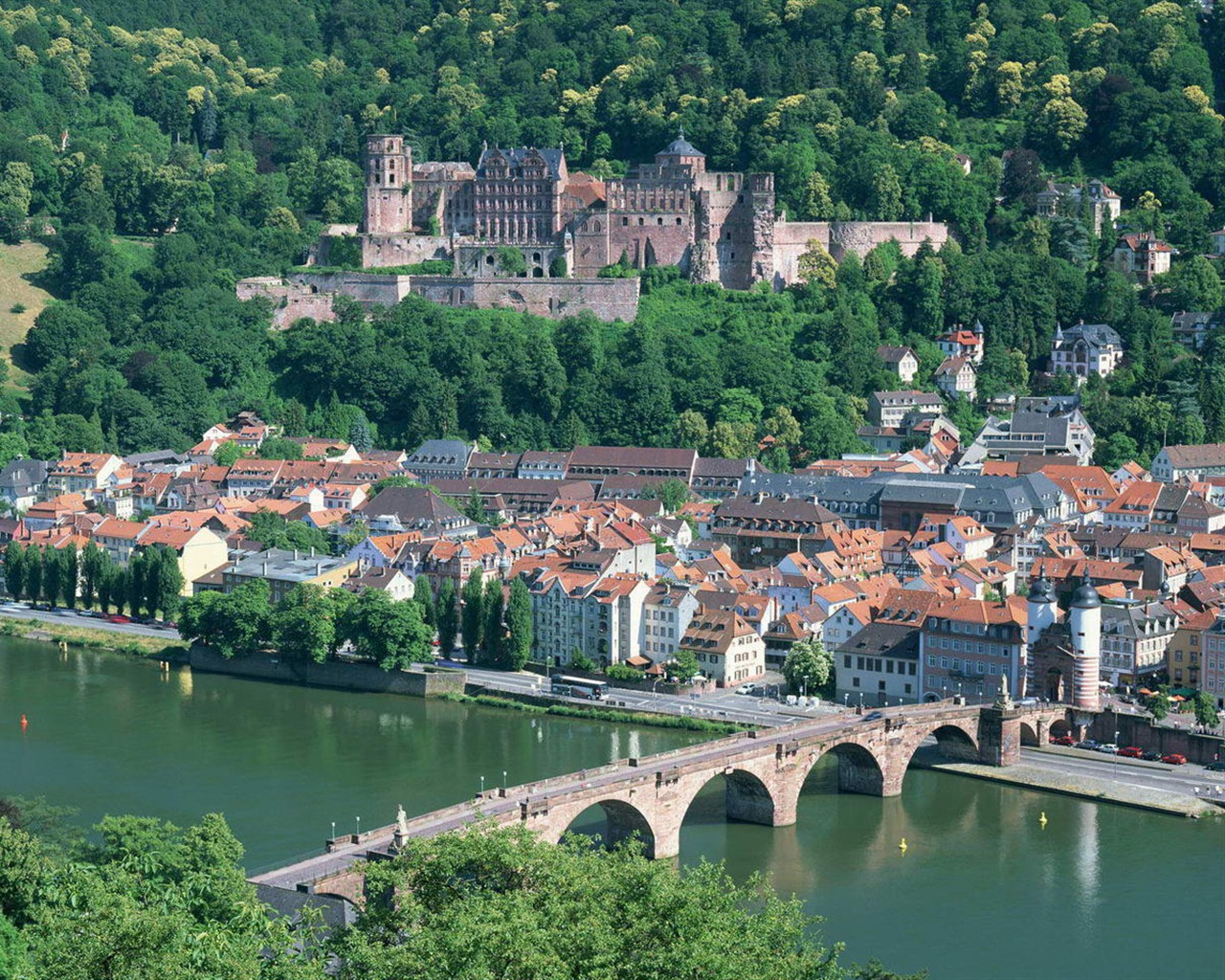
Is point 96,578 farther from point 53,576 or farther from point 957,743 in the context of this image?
point 957,743

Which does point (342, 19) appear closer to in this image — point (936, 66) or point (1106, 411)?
point (936, 66)

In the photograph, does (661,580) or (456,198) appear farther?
(456,198)

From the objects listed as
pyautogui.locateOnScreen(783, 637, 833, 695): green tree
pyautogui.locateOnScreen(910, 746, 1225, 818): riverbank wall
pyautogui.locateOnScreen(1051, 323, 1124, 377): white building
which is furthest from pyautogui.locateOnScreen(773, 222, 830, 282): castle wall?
pyautogui.locateOnScreen(910, 746, 1225, 818): riverbank wall

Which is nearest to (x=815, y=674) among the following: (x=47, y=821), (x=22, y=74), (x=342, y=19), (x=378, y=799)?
(x=378, y=799)

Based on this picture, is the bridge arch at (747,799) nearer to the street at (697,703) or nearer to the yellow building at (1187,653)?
the street at (697,703)

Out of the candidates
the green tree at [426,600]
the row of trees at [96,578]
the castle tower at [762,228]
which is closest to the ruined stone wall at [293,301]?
the castle tower at [762,228]
